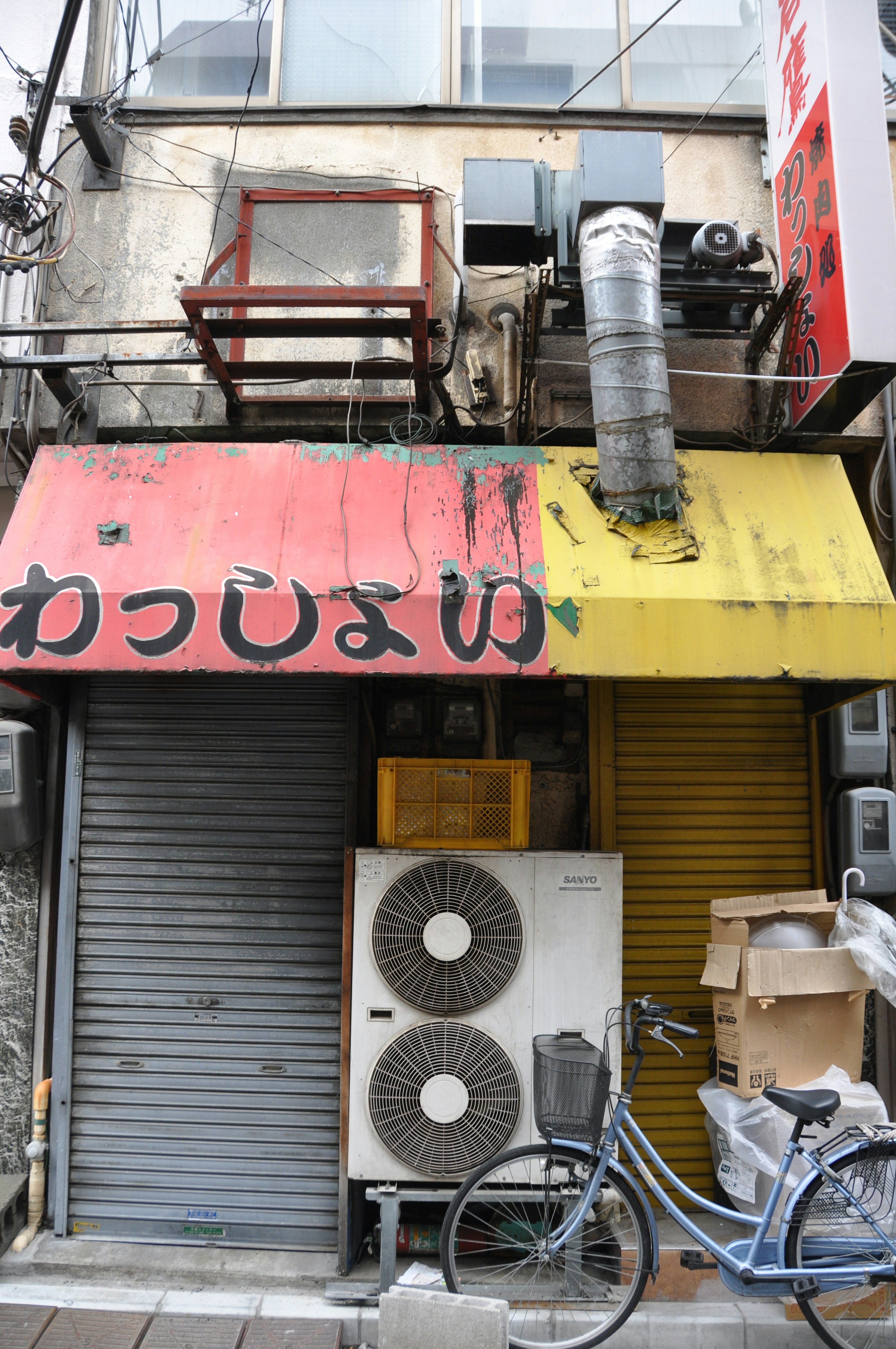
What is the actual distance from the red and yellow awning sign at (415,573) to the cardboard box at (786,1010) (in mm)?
1550

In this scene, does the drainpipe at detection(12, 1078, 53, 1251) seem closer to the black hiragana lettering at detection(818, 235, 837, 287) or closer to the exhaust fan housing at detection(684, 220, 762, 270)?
the exhaust fan housing at detection(684, 220, 762, 270)

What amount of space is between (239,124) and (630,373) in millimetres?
3808

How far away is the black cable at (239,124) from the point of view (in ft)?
20.0

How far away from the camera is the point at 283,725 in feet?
18.1

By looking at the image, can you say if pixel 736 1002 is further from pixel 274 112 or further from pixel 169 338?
pixel 274 112

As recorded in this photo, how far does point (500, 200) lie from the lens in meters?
5.34

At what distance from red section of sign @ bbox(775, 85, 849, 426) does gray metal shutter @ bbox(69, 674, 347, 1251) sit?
3629mm

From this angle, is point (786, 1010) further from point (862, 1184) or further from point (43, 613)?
point (43, 613)

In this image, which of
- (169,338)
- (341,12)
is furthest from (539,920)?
(341,12)

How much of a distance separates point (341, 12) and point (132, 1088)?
8.02m

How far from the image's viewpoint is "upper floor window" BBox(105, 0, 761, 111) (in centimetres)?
645

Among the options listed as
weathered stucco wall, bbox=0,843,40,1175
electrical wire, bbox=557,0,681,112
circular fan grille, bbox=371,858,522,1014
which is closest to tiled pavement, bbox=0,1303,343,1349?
weathered stucco wall, bbox=0,843,40,1175

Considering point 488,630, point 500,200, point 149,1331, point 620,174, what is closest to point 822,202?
point 620,174

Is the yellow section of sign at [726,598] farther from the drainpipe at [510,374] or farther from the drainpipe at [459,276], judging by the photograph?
the drainpipe at [459,276]
